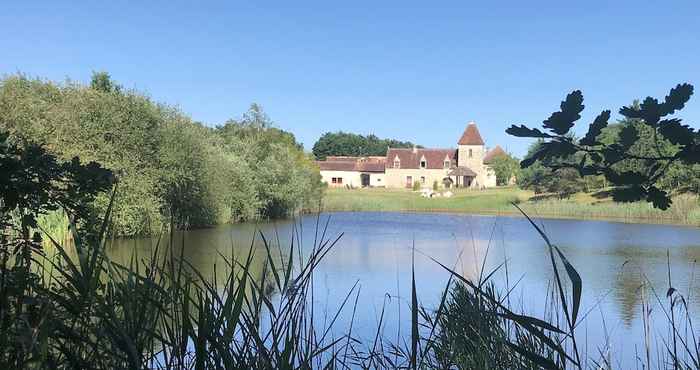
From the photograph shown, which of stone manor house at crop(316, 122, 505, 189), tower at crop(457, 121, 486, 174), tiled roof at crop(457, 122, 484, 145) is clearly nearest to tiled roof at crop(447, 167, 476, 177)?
stone manor house at crop(316, 122, 505, 189)

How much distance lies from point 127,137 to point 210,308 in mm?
13875

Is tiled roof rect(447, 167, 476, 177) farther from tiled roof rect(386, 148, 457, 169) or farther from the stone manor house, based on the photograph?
tiled roof rect(386, 148, 457, 169)

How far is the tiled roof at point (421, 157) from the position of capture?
54.2 meters

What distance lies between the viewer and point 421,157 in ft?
180

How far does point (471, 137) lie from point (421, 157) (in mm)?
5073

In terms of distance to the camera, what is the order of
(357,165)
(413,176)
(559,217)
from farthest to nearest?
1. (357,165)
2. (413,176)
3. (559,217)

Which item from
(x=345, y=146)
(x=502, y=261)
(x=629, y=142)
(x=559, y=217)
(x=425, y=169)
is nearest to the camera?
(x=629, y=142)

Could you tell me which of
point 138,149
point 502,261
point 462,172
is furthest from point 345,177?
point 502,261

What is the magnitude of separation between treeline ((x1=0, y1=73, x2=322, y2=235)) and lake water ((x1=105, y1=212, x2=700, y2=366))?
1.07 meters

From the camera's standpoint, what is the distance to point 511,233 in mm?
19562

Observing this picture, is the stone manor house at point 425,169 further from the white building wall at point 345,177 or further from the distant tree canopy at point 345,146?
the distant tree canopy at point 345,146

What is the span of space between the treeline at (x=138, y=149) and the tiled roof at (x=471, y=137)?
33.4 metres

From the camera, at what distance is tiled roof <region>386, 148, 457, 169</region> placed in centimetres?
5416

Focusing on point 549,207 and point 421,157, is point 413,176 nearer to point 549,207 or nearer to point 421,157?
point 421,157
